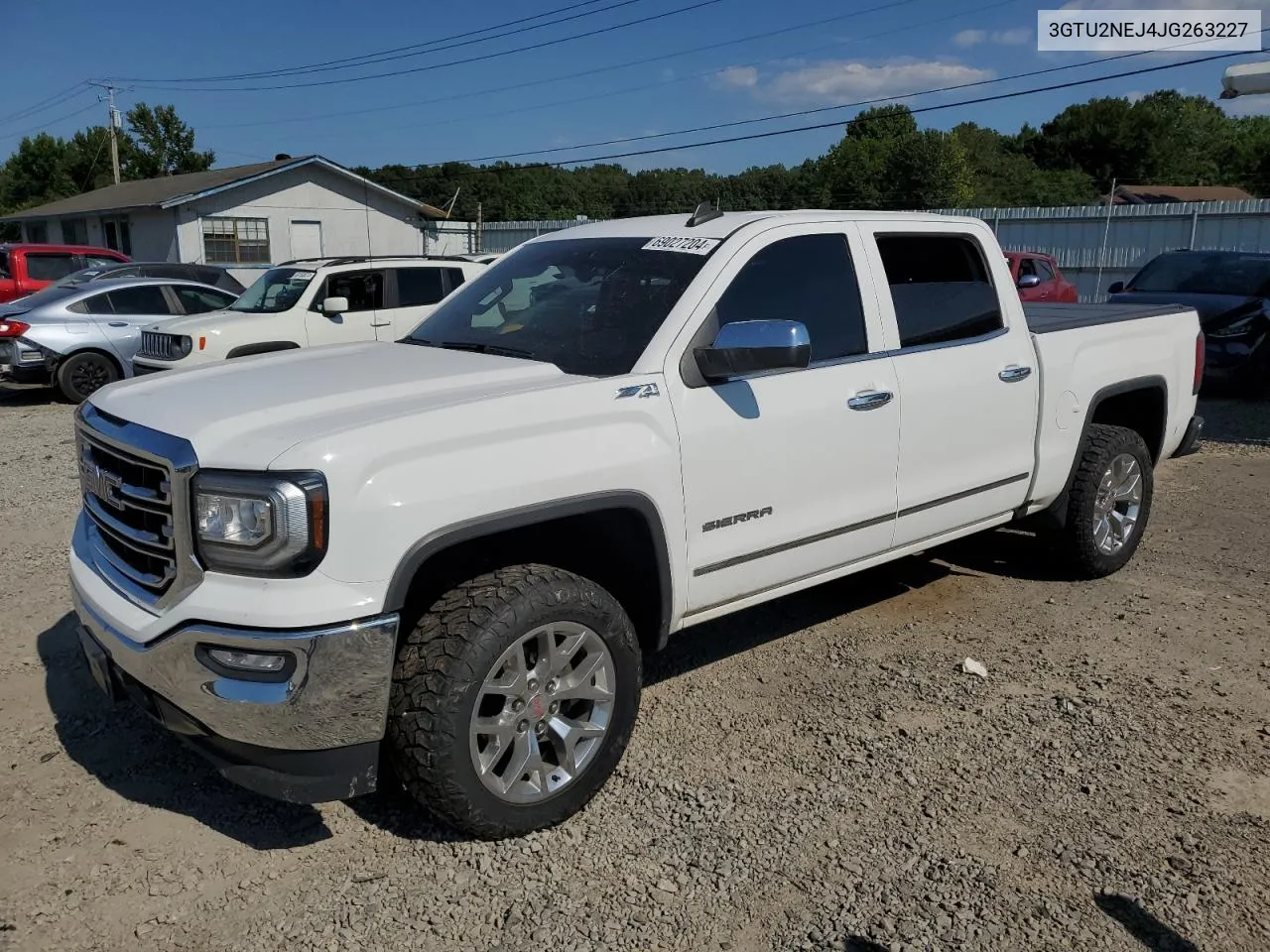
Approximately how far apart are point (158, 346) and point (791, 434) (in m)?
9.30

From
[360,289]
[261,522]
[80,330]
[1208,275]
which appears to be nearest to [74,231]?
[80,330]

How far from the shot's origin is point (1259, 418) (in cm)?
1114

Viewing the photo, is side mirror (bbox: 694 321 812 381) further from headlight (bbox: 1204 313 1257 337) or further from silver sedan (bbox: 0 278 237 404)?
silver sedan (bbox: 0 278 237 404)

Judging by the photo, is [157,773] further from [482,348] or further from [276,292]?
[276,292]

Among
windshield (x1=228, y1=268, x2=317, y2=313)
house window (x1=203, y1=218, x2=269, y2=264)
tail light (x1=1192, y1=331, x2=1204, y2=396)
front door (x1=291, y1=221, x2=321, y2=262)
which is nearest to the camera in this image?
tail light (x1=1192, y1=331, x2=1204, y2=396)

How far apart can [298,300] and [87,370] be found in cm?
374

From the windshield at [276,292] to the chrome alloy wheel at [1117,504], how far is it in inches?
334

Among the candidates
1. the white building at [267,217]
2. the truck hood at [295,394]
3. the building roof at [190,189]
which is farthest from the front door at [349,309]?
the building roof at [190,189]

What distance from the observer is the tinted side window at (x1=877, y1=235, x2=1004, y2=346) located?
449 centimetres

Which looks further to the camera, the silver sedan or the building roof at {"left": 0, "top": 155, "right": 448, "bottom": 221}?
the building roof at {"left": 0, "top": 155, "right": 448, "bottom": 221}

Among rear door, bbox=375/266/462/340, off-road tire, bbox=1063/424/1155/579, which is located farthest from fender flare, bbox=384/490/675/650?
rear door, bbox=375/266/462/340

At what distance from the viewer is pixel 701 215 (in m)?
4.27

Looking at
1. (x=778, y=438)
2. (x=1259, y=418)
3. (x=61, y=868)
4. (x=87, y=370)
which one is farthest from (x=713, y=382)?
(x=87, y=370)

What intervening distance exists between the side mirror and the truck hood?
537 mm
